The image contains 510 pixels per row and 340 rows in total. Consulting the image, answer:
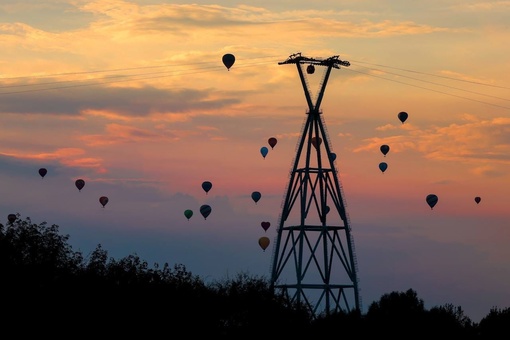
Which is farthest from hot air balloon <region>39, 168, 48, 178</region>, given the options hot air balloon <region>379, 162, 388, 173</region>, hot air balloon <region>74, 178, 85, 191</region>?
hot air balloon <region>379, 162, 388, 173</region>

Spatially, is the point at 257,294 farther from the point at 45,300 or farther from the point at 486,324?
the point at 486,324

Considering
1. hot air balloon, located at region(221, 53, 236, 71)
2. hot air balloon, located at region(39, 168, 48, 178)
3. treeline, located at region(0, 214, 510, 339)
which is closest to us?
treeline, located at region(0, 214, 510, 339)

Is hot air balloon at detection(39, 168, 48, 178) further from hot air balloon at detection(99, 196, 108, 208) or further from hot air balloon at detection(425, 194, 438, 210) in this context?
hot air balloon at detection(425, 194, 438, 210)

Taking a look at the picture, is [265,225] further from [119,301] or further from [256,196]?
[119,301]

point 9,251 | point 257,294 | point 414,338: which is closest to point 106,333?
point 9,251

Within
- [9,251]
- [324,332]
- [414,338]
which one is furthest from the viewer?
[414,338]

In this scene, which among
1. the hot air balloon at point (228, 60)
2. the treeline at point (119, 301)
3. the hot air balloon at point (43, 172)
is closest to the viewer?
the treeline at point (119, 301)

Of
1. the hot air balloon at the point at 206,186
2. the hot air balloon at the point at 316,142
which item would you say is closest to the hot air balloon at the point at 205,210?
the hot air balloon at the point at 206,186

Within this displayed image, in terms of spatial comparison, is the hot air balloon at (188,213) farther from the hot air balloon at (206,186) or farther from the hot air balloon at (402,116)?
the hot air balloon at (402,116)
